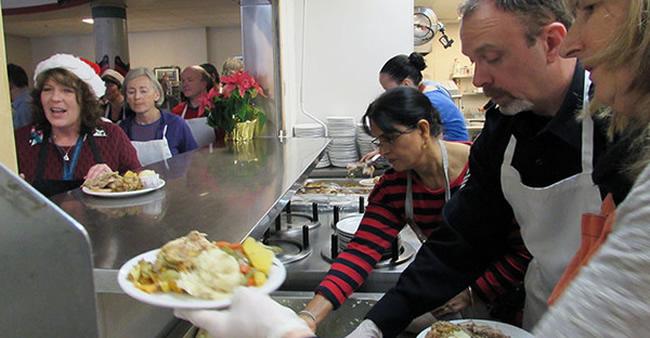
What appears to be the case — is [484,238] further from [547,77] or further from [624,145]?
[624,145]

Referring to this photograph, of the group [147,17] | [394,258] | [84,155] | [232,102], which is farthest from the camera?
[147,17]

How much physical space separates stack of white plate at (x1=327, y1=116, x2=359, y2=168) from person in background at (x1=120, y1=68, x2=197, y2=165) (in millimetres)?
1244

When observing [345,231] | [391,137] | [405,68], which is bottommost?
[345,231]

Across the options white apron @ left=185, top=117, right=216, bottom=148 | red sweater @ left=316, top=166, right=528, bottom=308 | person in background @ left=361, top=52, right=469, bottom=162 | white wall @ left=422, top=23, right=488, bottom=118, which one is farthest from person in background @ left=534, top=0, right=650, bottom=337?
white wall @ left=422, top=23, right=488, bottom=118

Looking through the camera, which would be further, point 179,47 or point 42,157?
point 179,47

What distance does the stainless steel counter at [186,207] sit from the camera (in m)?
0.75

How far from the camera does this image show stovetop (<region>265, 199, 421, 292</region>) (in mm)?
1506

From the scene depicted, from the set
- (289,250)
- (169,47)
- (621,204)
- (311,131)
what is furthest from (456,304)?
(169,47)

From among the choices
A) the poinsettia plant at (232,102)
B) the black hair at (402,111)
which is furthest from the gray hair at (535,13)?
the poinsettia plant at (232,102)

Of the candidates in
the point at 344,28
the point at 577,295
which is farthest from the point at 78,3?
the point at 577,295

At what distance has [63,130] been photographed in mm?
1758

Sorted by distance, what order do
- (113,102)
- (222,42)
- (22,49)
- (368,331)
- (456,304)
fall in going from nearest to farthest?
1. (368,331)
2. (456,304)
3. (113,102)
4. (222,42)
5. (22,49)

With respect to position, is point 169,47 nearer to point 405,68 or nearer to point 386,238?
point 405,68

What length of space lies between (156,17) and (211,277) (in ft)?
26.3
